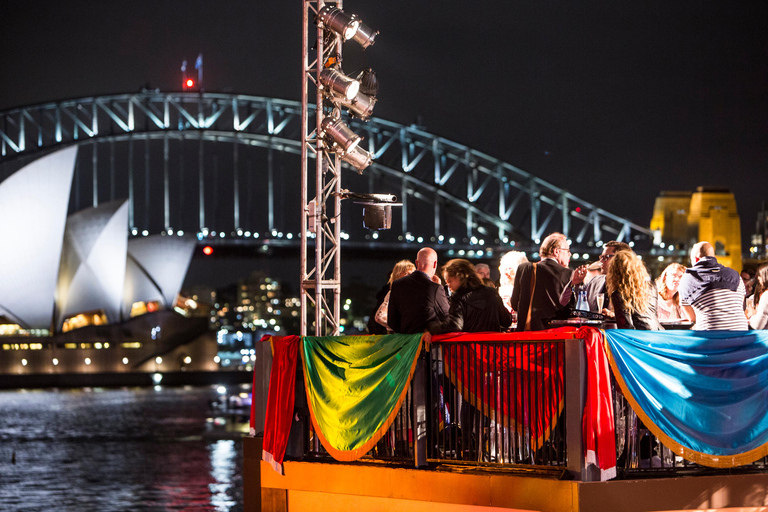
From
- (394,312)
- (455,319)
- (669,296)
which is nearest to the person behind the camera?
(455,319)

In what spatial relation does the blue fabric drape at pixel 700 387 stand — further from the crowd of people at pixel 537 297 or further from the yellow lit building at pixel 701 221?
the yellow lit building at pixel 701 221

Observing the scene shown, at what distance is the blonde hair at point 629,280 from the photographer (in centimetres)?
658

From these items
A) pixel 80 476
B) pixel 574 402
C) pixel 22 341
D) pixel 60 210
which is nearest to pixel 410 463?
pixel 574 402

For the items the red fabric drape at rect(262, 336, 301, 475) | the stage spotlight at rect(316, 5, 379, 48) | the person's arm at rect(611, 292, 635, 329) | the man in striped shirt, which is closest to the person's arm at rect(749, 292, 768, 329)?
the man in striped shirt

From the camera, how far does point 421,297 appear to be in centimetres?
735

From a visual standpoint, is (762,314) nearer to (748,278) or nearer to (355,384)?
(748,278)

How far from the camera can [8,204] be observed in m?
56.6

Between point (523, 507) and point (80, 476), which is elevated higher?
point (523, 507)

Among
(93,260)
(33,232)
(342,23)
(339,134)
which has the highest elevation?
(33,232)

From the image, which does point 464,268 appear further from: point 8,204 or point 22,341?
point 22,341

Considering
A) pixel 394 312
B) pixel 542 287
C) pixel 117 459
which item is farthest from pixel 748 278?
pixel 117 459

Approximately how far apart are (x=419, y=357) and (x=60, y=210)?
54.1m

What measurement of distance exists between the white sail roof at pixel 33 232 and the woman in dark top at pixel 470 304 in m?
52.2

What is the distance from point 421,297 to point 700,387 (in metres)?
2.15
